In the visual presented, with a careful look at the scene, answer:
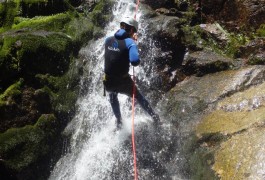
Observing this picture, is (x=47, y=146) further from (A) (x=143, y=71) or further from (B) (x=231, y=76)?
(B) (x=231, y=76)

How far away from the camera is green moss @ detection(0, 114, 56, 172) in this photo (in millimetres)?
8289

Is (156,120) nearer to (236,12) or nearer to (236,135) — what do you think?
(236,135)

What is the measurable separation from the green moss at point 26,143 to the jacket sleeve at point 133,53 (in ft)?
11.0

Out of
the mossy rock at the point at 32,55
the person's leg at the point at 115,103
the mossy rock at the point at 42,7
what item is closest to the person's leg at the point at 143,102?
the person's leg at the point at 115,103

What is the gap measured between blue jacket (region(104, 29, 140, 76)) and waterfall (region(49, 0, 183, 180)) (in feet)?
5.93

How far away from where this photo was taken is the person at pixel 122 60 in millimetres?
7285

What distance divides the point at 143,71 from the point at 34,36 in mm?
3561

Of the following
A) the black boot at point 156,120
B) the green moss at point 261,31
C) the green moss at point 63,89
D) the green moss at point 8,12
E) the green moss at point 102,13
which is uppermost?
the green moss at point 8,12

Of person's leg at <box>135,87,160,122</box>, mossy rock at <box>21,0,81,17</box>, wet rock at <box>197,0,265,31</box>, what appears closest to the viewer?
person's leg at <box>135,87,160,122</box>

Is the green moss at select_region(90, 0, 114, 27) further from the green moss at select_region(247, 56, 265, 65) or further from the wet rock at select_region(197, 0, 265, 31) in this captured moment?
the green moss at select_region(247, 56, 265, 65)

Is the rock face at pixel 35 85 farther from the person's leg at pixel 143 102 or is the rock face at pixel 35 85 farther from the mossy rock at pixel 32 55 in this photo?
the person's leg at pixel 143 102

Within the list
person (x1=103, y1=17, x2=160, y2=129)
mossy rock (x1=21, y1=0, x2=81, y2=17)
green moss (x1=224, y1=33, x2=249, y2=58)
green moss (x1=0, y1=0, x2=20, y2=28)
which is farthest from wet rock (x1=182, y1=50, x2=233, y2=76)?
green moss (x1=0, y1=0, x2=20, y2=28)

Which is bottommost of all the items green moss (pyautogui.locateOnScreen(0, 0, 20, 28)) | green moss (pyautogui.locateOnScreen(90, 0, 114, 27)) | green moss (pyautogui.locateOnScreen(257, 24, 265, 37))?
green moss (pyautogui.locateOnScreen(257, 24, 265, 37))

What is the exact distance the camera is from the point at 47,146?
880 cm
